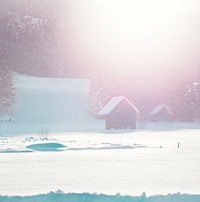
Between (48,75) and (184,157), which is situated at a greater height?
(48,75)

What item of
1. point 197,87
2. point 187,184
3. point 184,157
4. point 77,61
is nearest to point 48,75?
point 77,61

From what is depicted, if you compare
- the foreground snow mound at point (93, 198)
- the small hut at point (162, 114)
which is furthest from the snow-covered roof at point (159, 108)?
the foreground snow mound at point (93, 198)

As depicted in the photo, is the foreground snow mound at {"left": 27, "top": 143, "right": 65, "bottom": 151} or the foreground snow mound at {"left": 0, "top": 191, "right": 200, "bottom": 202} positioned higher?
the foreground snow mound at {"left": 0, "top": 191, "right": 200, "bottom": 202}

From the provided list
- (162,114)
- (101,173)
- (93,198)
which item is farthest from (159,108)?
(93,198)

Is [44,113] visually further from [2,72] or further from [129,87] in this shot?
[129,87]

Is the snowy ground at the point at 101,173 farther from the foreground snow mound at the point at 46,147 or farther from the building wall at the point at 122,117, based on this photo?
the building wall at the point at 122,117

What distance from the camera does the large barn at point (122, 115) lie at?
63219mm

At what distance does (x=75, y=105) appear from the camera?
84.2 metres

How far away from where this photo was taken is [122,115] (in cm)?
6381

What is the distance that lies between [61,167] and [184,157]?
6312 millimetres

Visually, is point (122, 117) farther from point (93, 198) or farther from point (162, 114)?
point (93, 198)

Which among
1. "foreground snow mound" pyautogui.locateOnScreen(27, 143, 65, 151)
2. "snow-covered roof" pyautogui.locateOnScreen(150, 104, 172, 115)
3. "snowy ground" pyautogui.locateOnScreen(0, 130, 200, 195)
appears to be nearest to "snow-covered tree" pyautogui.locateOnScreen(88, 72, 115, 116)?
"snow-covered roof" pyautogui.locateOnScreen(150, 104, 172, 115)

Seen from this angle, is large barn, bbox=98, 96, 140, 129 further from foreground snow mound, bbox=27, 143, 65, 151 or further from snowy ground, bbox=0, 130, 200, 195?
snowy ground, bbox=0, 130, 200, 195

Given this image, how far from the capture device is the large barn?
A: 63219 mm
